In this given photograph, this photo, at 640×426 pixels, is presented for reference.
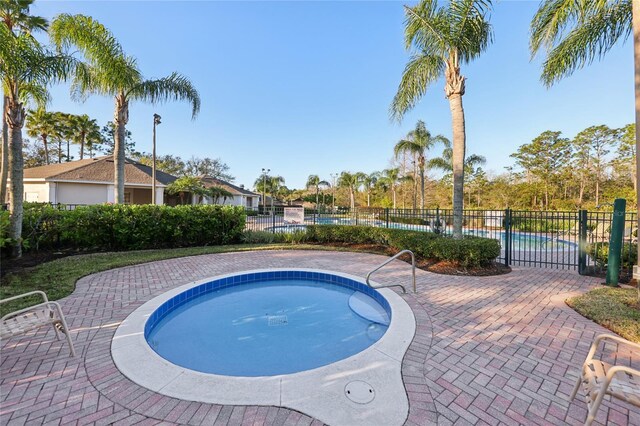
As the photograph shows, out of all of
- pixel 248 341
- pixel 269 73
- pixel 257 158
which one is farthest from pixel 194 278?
pixel 257 158

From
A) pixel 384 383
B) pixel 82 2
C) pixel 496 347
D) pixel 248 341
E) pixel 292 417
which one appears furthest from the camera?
pixel 82 2

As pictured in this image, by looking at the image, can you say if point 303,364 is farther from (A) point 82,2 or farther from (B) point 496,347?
(A) point 82,2

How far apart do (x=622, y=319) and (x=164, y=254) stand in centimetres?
1079

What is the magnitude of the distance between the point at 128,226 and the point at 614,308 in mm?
12628

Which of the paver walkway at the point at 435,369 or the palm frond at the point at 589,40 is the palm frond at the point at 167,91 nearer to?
the paver walkway at the point at 435,369

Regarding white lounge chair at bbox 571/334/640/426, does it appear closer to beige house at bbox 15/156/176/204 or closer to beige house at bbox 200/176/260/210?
beige house at bbox 15/156/176/204

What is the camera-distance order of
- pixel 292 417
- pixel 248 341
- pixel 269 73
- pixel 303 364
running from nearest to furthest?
pixel 292 417 < pixel 303 364 < pixel 248 341 < pixel 269 73

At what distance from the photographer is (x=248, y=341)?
4.11 metres

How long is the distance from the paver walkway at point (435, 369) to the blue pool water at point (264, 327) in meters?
0.69

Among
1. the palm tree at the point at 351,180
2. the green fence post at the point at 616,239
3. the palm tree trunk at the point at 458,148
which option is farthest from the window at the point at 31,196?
the palm tree at the point at 351,180

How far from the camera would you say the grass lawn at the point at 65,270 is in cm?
485

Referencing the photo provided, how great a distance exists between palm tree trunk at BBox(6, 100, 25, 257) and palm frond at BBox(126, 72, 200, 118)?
149 inches

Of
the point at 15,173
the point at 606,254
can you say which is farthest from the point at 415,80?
the point at 15,173

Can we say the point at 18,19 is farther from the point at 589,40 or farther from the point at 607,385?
the point at 589,40
